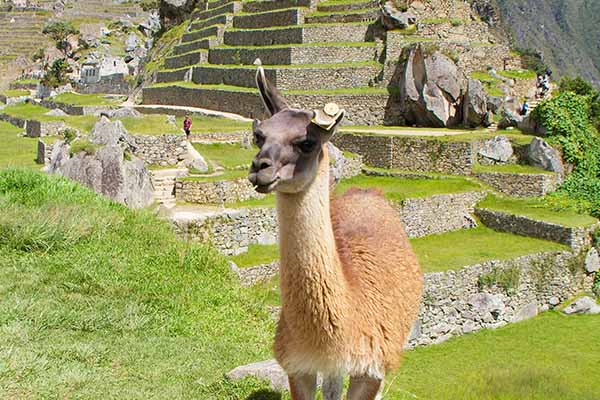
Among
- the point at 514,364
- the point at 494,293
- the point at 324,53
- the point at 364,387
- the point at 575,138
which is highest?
the point at 324,53

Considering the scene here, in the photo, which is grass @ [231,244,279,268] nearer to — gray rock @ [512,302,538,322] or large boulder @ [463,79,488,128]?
gray rock @ [512,302,538,322]

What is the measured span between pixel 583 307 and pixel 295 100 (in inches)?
481

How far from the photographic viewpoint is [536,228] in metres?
14.6

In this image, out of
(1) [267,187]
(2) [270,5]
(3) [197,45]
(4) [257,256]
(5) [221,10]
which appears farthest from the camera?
(5) [221,10]

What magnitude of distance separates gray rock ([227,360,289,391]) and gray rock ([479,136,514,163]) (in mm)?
13711

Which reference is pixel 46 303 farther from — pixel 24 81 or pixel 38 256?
pixel 24 81

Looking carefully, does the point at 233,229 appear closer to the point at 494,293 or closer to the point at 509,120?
the point at 494,293

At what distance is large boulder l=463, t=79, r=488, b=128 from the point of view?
793 inches

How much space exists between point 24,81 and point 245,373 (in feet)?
175

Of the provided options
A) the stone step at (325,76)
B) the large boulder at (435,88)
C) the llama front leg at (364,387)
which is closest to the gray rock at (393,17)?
the stone step at (325,76)

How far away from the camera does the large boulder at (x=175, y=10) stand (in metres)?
41.1

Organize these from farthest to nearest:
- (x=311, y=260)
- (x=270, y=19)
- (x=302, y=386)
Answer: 1. (x=270, y=19)
2. (x=302, y=386)
3. (x=311, y=260)

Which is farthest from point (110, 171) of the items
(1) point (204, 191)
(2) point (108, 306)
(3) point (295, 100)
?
(3) point (295, 100)

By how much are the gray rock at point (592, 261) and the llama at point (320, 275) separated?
11014 mm
